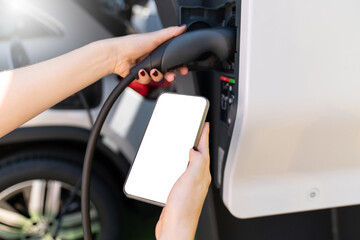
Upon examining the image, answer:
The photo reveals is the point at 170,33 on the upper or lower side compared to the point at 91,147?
upper

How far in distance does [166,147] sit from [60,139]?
0.75 metres

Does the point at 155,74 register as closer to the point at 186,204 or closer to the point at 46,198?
the point at 186,204

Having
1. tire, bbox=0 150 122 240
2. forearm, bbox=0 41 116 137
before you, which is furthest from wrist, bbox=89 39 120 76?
tire, bbox=0 150 122 240

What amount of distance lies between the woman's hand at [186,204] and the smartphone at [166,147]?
11 centimetres

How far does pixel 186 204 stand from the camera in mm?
516

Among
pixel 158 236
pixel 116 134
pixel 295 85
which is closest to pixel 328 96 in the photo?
pixel 295 85

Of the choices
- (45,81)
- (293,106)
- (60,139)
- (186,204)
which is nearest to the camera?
(186,204)

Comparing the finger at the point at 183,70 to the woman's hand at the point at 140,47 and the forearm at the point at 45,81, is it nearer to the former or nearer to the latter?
the woman's hand at the point at 140,47

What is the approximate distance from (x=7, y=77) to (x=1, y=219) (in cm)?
89

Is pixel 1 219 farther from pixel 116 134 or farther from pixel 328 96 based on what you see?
pixel 328 96

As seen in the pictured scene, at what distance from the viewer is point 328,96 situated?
630 millimetres

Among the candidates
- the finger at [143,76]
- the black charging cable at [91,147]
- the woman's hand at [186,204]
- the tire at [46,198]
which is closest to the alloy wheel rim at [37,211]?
the tire at [46,198]

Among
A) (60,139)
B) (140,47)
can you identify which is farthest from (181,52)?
(60,139)

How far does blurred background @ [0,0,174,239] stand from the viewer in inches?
50.1
